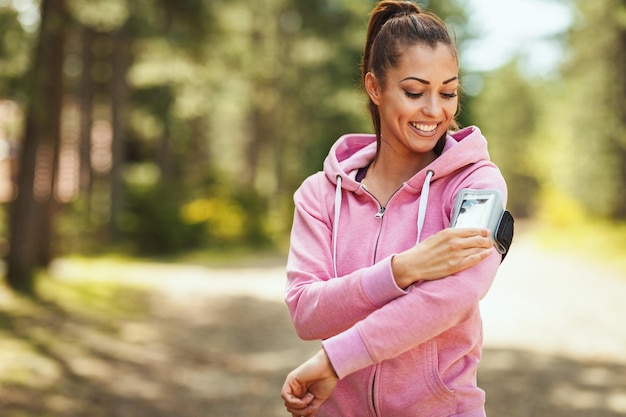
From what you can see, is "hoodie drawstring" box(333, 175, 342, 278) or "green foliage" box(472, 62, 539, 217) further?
"green foliage" box(472, 62, 539, 217)

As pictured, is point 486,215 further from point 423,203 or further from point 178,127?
point 178,127

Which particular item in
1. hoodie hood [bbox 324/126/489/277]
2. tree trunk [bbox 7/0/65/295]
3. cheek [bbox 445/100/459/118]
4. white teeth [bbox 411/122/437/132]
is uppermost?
tree trunk [bbox 7/0/65/295]

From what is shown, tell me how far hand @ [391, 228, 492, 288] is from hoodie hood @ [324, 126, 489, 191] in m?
0.25

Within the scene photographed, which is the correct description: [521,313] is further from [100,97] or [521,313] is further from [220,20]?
[100,97]

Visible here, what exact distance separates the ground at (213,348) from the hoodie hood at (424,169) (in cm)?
483

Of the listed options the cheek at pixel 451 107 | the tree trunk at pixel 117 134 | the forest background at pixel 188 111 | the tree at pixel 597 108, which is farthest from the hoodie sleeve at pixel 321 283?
the tree at pixel 597 108

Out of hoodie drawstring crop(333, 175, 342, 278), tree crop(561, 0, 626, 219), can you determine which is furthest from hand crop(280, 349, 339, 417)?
tree crop(561, 0, 626, 219)

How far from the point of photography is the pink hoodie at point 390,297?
178 cm

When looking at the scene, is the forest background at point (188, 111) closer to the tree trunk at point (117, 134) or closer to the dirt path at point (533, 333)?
the tree trunk at point (117, 134)

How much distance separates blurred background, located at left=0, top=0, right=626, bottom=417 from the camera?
37.0 feet

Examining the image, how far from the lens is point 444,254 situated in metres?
1.76

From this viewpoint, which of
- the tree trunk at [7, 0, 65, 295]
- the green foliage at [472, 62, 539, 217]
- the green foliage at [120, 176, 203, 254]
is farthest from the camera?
the green foliage at [472, 62, 539, 217]

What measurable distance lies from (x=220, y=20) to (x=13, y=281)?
717 cm

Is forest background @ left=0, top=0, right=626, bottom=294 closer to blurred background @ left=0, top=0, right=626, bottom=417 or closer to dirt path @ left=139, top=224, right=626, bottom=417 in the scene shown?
blurred background @ left=0, top=0, right=626, bottom=417
